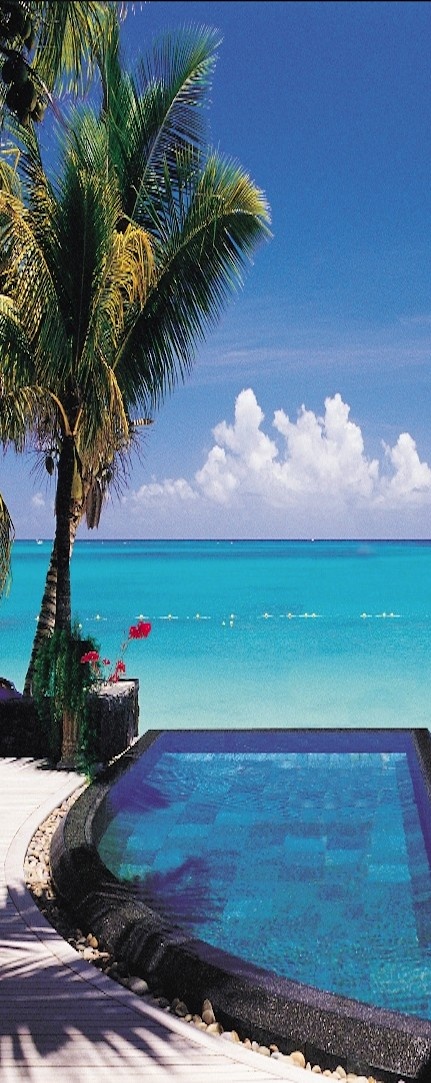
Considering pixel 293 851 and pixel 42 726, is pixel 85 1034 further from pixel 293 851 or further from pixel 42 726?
pixel 42 726

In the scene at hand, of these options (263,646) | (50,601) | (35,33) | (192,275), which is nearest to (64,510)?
(50,601)

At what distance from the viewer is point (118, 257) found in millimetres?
8672

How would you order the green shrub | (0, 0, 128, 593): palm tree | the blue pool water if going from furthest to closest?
the green shrub < the blue pool water < (0, 0, 128, 593): palm tree

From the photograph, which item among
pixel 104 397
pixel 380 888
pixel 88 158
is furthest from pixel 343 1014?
pixel 88 158

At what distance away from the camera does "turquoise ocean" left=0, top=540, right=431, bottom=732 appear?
54.1 feet

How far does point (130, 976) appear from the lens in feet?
13.9

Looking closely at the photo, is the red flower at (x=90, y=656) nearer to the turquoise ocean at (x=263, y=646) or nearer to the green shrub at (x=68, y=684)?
the green shrub at (x=68, y=684)

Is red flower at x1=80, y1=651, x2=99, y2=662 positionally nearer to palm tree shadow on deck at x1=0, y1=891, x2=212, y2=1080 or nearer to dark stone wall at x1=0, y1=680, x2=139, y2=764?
dark stone wall at x1=0, y1=680, x2=139, y2=764

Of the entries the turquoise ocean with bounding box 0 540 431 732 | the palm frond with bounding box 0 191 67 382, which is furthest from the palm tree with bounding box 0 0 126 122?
the turquoise ocean with bounding box 0 540 431 732

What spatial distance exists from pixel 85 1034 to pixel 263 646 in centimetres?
2179

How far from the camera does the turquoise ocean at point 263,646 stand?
16484 millimetres

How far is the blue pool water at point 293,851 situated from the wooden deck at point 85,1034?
109 cm

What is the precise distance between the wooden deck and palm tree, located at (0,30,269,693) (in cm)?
454

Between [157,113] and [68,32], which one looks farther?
[157,113]
